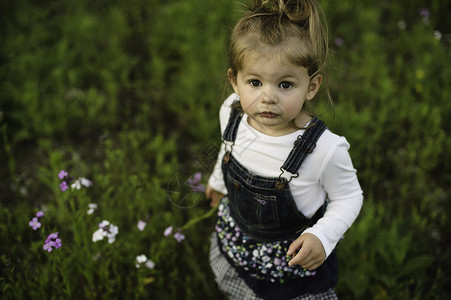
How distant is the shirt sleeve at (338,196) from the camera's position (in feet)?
4.24

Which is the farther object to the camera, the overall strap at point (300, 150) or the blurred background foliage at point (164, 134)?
the blurred background foliage at point (164, 134)

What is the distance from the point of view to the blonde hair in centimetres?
121

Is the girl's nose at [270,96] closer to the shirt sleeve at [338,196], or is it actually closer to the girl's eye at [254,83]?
the girl's eye at [254,83]

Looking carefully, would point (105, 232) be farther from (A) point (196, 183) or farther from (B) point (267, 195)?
(B) point (267, 195)

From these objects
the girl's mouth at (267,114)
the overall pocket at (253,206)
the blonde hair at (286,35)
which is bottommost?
the overall pocket at (253,206)

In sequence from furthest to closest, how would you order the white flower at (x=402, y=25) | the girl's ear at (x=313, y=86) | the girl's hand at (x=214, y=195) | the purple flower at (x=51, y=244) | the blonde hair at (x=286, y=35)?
the white flower at (x=402, y=25) → the girl's hand at (x=214, y=195) → the purple flower at (x=51, y=244) → the girl's ear at (x=313, y=86) → the blonde hair at (x=286, y=35)

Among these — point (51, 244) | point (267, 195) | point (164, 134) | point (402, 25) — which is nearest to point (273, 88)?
point (267, 195)

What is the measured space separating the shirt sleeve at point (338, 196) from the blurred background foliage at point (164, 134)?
30.3 inches

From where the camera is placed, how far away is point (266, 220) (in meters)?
1.46

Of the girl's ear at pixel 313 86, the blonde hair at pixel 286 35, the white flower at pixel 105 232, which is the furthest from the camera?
the white flower at pixel 105 232

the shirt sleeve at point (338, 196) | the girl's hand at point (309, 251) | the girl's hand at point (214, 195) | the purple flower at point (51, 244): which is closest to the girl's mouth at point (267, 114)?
the shirt sleeve at point (338, 196)

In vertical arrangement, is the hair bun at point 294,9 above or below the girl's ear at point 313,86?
above

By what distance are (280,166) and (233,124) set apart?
0.94ft

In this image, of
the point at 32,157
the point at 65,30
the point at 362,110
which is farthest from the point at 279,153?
the point at 65,30
